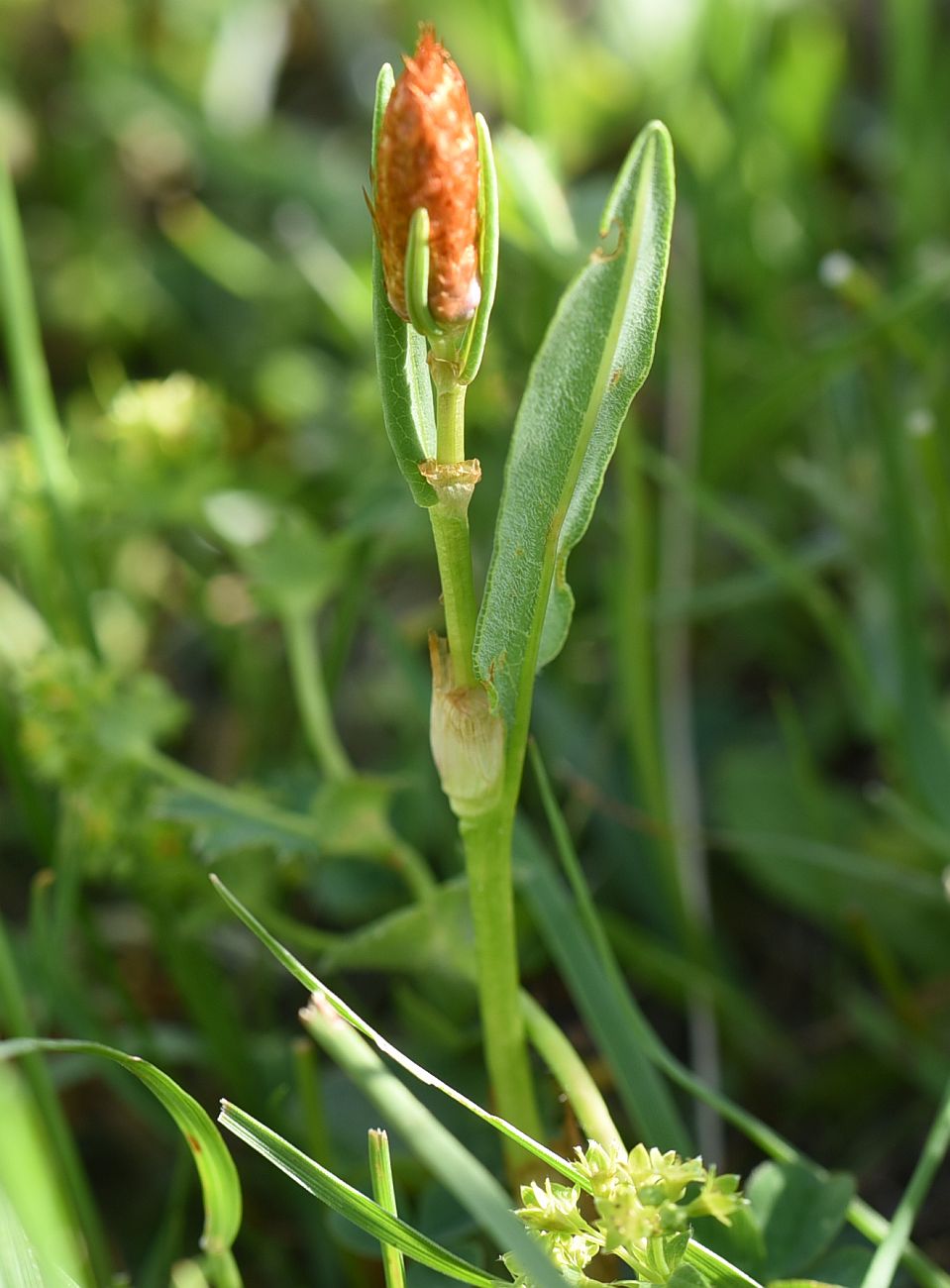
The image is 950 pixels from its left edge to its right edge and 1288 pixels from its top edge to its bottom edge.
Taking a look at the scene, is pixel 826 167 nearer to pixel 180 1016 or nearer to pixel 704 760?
pixel 704 760

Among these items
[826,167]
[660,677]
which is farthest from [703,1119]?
[826,167]

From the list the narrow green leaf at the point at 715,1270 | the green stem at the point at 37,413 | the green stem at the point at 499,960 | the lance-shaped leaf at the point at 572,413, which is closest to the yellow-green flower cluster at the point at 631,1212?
the narrow green leaf at the point at 715,1270

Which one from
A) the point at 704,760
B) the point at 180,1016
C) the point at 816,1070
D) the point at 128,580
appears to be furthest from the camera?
the point at 128,580

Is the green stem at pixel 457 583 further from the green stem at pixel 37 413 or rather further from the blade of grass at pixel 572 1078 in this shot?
the green stem at pixel 37 413

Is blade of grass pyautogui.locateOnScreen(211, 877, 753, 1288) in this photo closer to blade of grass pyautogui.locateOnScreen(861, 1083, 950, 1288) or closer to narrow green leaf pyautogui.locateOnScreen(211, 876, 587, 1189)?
narrow green leaf pyautogui.locateOnScreen(211, 876, 587, 1189)

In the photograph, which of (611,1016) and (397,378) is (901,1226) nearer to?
(611,1016)

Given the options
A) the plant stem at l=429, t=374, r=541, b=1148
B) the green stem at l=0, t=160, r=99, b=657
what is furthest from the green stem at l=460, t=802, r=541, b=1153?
the green stem at l=0, t=160, r=99, b=657
